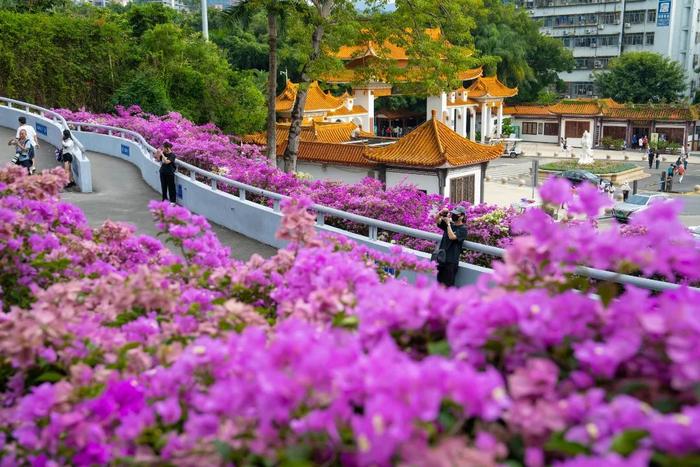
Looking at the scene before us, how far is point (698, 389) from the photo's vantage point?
7.34 ft

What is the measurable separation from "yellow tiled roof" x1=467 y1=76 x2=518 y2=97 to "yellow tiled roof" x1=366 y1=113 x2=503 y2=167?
33.0 metres

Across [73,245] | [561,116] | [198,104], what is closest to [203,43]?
[198,104]

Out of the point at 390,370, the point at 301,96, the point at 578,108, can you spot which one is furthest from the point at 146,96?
the point at 578,108

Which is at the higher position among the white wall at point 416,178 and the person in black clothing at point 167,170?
the person in black clothing at point 167,170

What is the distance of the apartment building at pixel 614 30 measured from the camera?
234ft

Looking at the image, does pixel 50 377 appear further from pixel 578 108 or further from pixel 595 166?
pixel 578 108

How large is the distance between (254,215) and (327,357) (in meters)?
10.6

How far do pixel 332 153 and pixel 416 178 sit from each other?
5.51m

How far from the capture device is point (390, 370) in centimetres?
221

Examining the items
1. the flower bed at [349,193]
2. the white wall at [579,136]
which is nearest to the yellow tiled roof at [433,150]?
the flower bed at [349,193]

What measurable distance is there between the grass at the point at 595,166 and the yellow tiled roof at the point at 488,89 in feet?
34.6

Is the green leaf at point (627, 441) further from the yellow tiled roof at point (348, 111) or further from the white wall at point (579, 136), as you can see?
the white wall at point (579, 136)

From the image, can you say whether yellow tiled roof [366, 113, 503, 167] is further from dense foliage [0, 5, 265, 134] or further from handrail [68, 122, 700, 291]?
handrail [68, 122, 700, 291]

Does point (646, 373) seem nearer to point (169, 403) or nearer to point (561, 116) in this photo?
point (169, 403)
